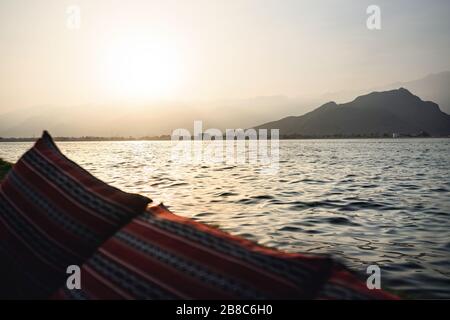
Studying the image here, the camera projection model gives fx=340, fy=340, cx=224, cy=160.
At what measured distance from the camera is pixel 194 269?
5.60 feet

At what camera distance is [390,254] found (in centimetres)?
755

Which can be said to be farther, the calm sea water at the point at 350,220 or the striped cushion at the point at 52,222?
the calm sea water at the point at 350,220

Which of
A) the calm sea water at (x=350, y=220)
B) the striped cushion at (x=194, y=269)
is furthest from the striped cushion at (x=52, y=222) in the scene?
the calm sea water at (x=350, y=220)

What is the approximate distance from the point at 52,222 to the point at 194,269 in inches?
47.9

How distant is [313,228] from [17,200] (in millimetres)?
8563

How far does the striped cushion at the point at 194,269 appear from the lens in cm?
161

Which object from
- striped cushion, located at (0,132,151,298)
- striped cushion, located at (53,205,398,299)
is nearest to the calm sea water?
striped cushion, located at (53,205,398,299)

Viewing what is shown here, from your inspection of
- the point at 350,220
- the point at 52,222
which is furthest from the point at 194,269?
the point at 350,220

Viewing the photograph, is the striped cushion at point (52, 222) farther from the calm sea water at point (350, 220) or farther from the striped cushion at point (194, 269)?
the calm sea water at point (350, 220)

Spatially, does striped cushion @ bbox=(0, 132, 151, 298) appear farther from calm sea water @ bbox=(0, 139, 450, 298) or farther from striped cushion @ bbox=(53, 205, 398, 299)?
calm sea water @ bbox=(0, 139, 450, 298)

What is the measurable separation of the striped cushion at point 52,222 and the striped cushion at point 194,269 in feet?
0.86

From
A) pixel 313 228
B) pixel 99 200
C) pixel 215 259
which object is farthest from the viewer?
pixel 313 228

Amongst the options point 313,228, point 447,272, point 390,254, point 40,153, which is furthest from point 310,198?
point 40,153
